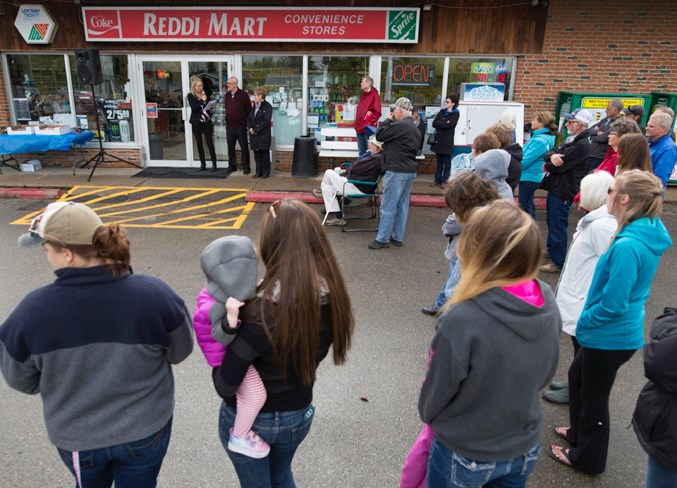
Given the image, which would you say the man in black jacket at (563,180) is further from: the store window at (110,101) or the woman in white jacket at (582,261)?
the store window at (110,101)

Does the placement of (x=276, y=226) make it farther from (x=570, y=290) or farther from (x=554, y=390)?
(x=554, y=390)

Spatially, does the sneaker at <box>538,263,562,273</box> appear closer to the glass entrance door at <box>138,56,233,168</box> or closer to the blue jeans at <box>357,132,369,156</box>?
the blue jeans at <box>357,132,369,156</box>

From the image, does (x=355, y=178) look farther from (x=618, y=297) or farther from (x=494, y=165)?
(x=618, y=297)

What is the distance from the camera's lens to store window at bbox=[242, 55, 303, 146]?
10.7 meters

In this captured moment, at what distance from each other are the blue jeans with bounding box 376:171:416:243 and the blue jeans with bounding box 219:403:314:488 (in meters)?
4.80

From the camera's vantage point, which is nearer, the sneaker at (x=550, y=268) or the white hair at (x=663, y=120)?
the white hair at (x=663, y=120)

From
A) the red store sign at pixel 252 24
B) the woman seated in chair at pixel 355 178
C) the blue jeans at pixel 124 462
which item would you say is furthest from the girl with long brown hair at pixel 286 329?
the red store sign at pixel 252 24

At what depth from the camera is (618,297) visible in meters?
2.53

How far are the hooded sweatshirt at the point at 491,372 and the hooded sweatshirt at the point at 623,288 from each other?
80cm

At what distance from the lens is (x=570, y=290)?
3238 mm

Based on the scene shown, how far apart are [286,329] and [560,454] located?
2259 millimetres

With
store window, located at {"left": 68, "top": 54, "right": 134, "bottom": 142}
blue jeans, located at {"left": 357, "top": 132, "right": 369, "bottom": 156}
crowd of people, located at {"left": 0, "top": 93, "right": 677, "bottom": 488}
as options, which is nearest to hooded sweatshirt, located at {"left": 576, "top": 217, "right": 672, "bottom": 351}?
crowd of people, located at {"left": 0, "top": 93, "right": 677, "bottom": 488}

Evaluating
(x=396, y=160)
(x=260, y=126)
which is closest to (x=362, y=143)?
(x=260, y=126)

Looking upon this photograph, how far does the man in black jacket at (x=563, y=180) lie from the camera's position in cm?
591
